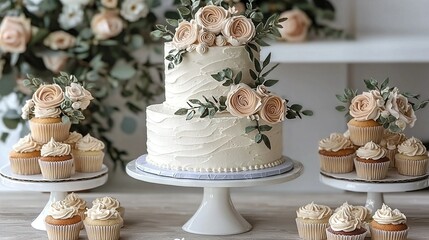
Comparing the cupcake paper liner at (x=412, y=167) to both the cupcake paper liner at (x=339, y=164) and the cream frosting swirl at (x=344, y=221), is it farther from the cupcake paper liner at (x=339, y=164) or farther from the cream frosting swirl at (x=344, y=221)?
the cream frosting swirl at (x=344, y=221)

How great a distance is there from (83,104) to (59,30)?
3.06 feet

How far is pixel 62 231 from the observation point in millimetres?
1945

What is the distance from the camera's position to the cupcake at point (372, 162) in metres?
2.04

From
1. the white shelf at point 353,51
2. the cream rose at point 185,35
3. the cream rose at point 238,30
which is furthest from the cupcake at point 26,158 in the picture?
the white shelf at point 353,51

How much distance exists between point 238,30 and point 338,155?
0.38 m

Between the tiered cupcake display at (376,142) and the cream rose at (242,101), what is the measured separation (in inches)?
9.9

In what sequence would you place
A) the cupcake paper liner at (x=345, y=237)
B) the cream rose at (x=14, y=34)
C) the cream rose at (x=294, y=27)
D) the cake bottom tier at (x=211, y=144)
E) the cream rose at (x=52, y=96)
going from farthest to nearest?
the cream rose at (x=294, y=27) → the cream rose at (x=14, y=34) → the cream rose at (x=52, y=96) → the cake bottom tier at (x=211, y=144) → the cupcake paper liner at (x=345, y=237)

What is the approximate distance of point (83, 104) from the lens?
2.10 m

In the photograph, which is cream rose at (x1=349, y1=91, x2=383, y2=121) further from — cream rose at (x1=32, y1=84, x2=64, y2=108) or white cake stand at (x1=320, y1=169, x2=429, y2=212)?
cream rose at (x1=32, y1=84, x2=64, y2=108)

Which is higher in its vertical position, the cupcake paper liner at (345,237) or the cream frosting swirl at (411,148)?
the cream frosting swirl at (411,148)

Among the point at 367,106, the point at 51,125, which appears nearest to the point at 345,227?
the point at 367,106

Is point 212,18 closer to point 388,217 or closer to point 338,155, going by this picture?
point 338,155

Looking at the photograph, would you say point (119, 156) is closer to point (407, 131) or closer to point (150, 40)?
point (150, 40)

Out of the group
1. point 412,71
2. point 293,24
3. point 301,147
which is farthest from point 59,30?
point 412,71
